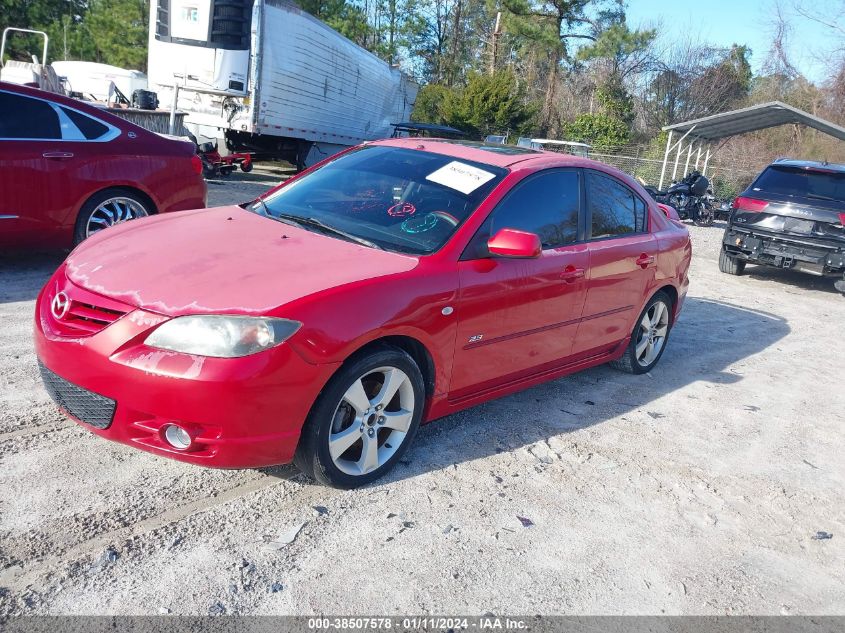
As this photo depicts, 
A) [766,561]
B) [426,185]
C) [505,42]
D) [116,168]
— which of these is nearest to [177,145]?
[116,168]

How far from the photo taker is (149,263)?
3.33m

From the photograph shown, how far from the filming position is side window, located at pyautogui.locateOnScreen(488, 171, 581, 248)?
4.11m

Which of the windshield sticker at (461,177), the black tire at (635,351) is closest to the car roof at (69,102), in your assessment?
the windshield sticker at (461,177)

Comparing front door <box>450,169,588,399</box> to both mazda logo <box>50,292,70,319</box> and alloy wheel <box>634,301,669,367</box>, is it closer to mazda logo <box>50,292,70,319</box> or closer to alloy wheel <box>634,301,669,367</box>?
alloy wheel <box>634,301,669,367</box>

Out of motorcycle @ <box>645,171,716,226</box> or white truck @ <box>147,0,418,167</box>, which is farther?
motorcycle @ <box>645,171,716,226</box>

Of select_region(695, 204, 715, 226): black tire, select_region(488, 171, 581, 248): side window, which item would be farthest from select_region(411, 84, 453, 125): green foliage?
select_region(488, 171, 581, 248): side window

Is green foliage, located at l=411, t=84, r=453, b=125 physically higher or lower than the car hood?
higher

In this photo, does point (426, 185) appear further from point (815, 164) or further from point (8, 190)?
point (815, 164)

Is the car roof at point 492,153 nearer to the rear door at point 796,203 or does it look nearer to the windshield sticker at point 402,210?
the windshield sticker at point 402,210

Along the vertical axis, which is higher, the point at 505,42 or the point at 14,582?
the point at 505,42

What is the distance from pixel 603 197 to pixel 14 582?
159 inches

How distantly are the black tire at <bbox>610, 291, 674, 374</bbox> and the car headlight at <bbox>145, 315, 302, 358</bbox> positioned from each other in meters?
3.42

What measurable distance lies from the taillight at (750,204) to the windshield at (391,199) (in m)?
7.76

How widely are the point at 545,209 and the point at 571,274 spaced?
0.43m
